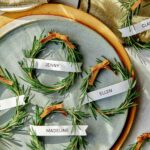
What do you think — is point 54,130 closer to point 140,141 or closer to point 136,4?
point 140,141

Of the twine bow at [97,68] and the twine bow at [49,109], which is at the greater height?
the twine bow at [97,68]

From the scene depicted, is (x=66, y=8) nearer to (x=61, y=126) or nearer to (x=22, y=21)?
(x=22, y=21)

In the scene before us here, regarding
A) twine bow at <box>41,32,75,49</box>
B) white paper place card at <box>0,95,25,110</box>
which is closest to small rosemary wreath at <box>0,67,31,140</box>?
white paper place card at <box>0,95,25,110</box>

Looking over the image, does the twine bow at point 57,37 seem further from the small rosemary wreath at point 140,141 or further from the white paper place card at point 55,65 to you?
the small rosemary wreath at point 140,141

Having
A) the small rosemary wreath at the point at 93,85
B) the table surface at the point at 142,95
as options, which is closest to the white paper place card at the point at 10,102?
the small rosemary wreath at the point at 93,85

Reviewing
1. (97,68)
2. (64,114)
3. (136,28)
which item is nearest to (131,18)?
(136,28)

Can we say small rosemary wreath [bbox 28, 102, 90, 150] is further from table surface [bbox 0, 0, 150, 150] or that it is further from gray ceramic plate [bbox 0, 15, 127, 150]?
table surface [bbox 0, 0, 150, 150]
